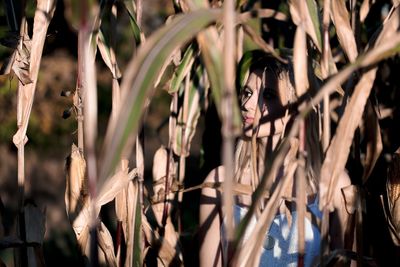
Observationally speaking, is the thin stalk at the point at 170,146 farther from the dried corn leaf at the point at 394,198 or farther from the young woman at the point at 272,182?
the dried corn leaf at the point at 394,198

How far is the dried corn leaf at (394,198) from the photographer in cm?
100

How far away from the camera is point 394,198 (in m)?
1.01

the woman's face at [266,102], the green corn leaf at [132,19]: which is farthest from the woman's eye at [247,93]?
the green corn leaf at [132,19]

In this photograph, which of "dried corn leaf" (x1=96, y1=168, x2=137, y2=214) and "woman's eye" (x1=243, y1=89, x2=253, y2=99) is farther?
"woman's eye" (x1=243, y1=89, x2=253, y2=99)

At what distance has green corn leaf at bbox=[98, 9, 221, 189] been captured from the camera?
60 cm

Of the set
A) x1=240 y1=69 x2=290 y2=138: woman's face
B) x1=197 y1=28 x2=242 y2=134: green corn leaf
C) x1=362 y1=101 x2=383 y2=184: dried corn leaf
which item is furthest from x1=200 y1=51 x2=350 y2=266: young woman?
x1=197 y1=28 x2=242 y2=134: green corn leaf

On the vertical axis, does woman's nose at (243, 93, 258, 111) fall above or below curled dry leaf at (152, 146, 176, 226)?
above

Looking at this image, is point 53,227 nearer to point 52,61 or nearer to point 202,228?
point 52,61

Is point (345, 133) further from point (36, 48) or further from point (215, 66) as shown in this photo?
point (36, 48)

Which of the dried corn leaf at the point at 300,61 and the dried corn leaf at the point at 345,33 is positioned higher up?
the dried corn leaf at the point at 345,33

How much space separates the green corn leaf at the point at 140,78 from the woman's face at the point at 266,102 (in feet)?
1.75

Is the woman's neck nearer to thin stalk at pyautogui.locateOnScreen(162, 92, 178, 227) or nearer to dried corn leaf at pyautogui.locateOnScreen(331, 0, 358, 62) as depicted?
thin stalk at pyautogui.locateOnScreen(162, 92, 178, 227)

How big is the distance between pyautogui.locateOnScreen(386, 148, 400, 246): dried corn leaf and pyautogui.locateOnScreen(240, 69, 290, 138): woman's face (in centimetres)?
21

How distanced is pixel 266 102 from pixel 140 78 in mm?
622
